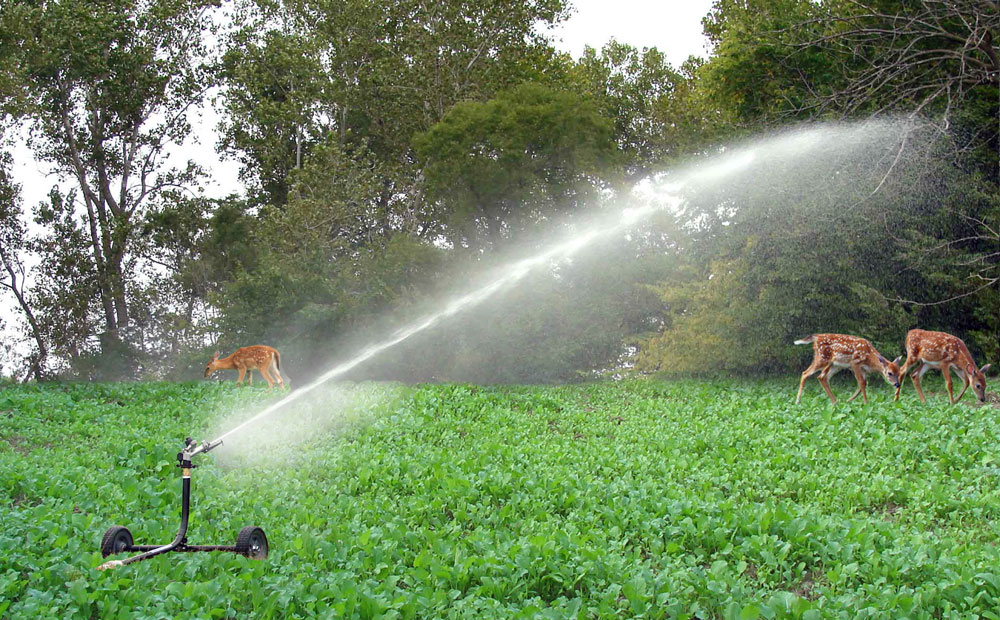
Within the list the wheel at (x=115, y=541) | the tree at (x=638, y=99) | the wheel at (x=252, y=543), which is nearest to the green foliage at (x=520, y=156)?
the tree at (x=638, y=99)

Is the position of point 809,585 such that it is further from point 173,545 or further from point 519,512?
point 173,545

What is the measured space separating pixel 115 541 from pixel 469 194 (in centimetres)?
2128

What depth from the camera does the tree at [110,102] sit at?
93.2 ft

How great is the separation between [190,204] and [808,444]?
26.3m

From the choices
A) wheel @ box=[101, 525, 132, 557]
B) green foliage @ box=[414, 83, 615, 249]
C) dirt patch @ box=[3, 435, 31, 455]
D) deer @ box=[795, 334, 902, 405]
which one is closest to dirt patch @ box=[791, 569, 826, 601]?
wheel @ box=[101, 525, 132, 557]

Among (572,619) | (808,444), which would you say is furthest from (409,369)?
(572,619)

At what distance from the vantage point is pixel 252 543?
6.34 meters

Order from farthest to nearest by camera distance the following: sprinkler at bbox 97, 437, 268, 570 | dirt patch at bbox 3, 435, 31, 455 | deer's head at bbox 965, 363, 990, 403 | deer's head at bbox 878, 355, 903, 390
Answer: deer's head at bbox 878, 355, 903, 390, deer's head at bbox 965, 363, 990, 403, dirt patch at bbox 3, 435, 31, 455, sprinkler at bbox 97, 437, 268, 570

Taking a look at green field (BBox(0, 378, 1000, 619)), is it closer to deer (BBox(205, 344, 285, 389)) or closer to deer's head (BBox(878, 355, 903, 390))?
deer's head (BBox(878, 355, 903, 390))

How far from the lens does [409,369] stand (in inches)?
1010

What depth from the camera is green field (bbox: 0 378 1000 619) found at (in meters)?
5.56

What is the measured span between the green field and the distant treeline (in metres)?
7.02

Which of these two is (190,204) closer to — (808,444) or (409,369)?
(409,369)

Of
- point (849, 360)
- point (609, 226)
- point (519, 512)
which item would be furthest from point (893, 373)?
point (609, 226)
